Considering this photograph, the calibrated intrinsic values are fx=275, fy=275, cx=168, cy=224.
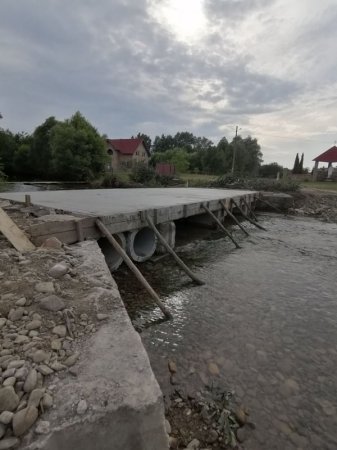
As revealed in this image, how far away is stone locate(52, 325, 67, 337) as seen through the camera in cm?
231

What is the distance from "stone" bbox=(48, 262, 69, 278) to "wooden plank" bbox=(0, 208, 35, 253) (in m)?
0.87

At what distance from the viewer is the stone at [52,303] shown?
2.60m

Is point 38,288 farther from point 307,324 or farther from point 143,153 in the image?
point 143,153

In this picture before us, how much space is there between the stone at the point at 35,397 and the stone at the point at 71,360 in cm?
29

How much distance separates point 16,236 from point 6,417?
129 inches

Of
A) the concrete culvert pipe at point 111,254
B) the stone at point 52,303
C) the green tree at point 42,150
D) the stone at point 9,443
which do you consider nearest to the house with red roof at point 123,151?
the green tree at point 42,150

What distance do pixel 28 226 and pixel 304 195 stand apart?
1858 centimetres

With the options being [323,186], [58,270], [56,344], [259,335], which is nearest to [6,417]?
[56,344]

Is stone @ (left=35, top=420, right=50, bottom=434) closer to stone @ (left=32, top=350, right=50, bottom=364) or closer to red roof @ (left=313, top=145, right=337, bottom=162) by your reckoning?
stone @ (left=32, top=350, right=50, bottom=364)

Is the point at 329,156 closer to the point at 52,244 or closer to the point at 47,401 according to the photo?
the point at 52,244

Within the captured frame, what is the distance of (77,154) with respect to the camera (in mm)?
37344

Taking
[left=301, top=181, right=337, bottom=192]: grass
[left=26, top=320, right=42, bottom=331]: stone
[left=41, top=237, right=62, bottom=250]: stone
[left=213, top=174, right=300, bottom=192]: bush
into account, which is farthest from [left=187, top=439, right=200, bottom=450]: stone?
[left=301, top=181, right=337, bottom=192]: grass

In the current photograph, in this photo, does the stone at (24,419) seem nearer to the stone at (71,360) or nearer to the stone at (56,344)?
the stone at (71,360)

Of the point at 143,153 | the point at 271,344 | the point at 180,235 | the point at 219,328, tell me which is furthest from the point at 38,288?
the point at 143,153
